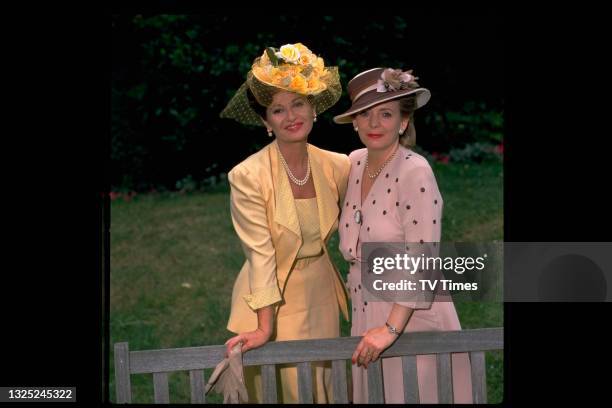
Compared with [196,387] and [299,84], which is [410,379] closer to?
[196,387]

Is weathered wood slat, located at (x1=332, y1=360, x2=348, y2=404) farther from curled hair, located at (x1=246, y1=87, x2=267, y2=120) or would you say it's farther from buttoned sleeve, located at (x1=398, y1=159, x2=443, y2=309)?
curled hair, located at (x1=246, y1=87, x2=267, y2=120)

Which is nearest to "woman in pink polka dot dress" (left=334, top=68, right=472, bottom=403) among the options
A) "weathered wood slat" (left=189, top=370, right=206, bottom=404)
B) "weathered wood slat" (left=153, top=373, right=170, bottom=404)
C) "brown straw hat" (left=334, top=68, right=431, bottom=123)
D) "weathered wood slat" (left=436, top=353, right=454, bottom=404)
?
"brown straw hat" (left=334, top=68, right=431, bottom=123)

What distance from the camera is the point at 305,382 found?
9.87ft

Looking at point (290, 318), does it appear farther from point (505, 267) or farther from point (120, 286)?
point (120, 286)

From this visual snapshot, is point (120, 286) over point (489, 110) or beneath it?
beneath

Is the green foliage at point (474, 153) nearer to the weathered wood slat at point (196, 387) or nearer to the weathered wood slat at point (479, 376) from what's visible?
the weathered wood slat at point (479, 376)

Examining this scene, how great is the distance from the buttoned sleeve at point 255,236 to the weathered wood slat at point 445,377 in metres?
0.72

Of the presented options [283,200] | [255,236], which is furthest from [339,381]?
[283,200]

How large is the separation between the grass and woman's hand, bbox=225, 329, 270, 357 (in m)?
2.30

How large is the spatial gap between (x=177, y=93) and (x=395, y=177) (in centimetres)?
488

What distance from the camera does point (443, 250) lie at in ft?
10.5

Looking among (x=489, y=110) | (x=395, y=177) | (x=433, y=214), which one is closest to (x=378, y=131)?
(x=395, y=177)

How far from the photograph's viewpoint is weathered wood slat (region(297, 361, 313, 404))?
2998mm

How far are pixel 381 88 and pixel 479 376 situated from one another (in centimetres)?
126
